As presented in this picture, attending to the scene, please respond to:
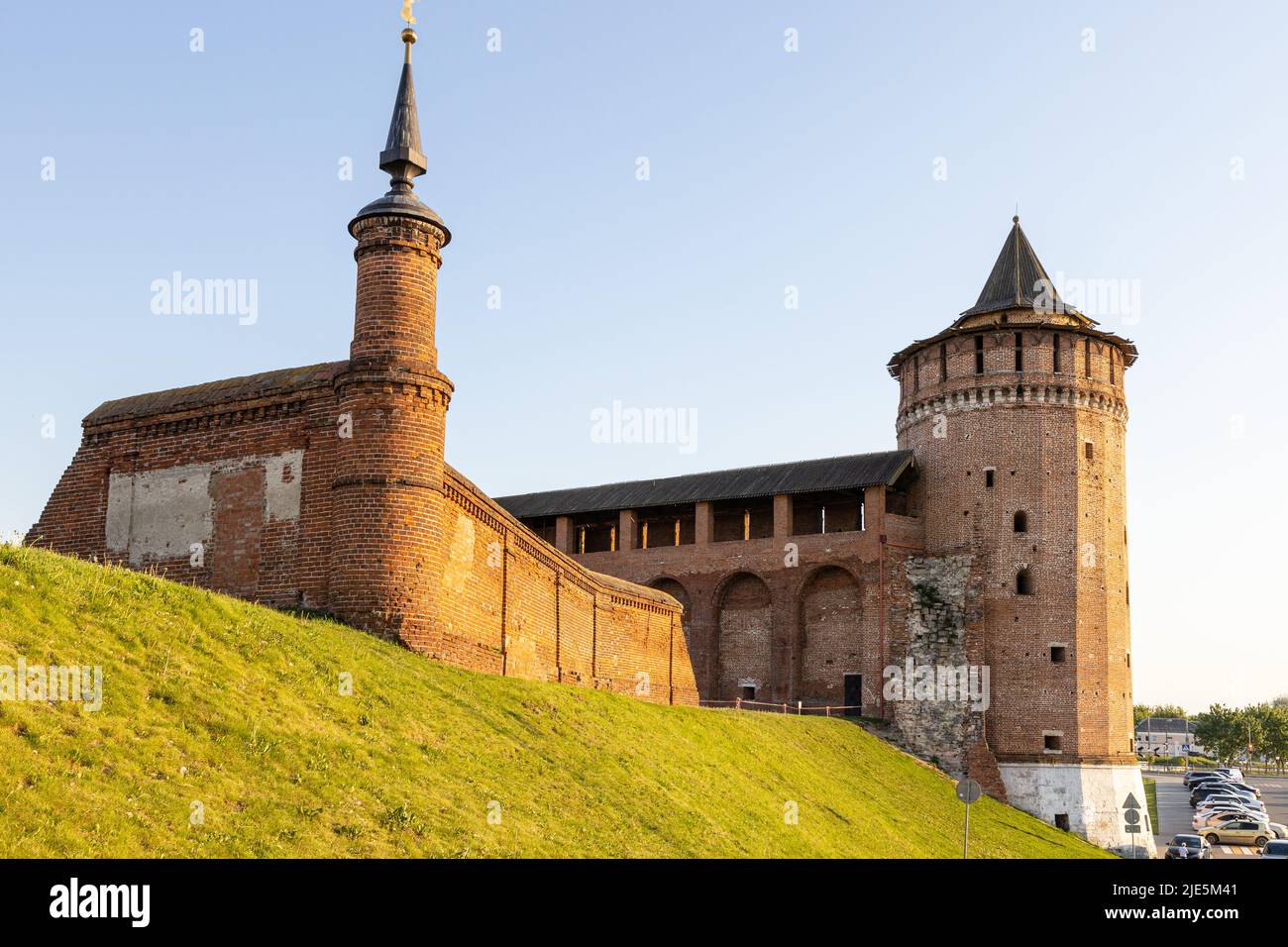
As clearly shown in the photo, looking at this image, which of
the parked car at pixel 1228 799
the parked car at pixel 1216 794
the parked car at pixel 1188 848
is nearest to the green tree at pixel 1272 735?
the parked car at pixel 1216 794

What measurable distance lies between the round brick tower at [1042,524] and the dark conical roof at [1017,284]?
8 centimetres

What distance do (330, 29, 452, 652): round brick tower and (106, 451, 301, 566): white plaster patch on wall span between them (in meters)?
1.21

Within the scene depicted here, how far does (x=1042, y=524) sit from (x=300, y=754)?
33623 mm

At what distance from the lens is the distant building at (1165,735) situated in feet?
478

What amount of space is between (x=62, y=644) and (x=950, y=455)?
3558 cm

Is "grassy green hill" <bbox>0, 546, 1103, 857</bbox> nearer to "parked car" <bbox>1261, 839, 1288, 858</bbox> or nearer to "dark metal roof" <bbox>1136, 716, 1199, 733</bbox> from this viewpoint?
"parked car" <bbox>1261, 839, 1288, 858</bbox>

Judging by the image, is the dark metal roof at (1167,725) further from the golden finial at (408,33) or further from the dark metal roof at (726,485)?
the golden finial at (408,33)

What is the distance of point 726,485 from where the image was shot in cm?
4794

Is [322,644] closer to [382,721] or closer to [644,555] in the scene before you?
[382,721]

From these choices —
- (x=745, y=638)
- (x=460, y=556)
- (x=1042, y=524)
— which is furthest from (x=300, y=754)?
(x=745, y=638)

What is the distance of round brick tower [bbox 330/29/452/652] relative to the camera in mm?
19312

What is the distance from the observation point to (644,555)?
4872 centimetres

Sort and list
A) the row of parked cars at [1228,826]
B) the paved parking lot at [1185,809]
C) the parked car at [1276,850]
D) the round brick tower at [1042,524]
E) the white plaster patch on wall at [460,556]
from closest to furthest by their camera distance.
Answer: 1. the white plaster patch on wall at [460,556]
2. the parked car at [1276,850]
3. the row of parked cars at [1228,826]
4. the round brick tower at [1042,524]
5. the paved parking lot at [1185,809]
